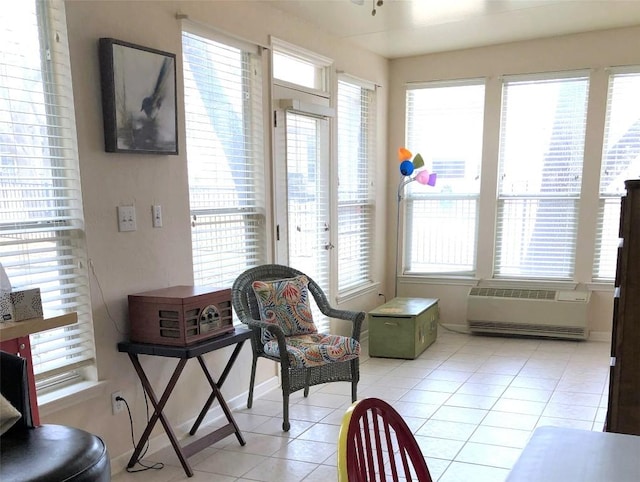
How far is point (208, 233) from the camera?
323 centimetres

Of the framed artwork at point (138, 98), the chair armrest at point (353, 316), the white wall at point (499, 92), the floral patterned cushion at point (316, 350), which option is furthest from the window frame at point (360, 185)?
the framed artwork at point (138, 98)

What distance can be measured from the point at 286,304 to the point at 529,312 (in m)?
2.56

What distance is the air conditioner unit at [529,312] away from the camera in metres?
4.67

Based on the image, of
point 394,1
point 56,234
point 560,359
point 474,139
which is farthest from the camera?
point 474,139

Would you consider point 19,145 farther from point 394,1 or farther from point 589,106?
point 589,106

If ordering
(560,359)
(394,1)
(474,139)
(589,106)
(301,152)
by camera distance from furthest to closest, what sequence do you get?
(474,139), (589,106), (560,359), (301,152), (394,1)

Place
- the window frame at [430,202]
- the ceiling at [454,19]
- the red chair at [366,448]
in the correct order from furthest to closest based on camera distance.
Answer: the window frame at [430,202]
the ceiling at [454,19]
the red chair at [366,448]

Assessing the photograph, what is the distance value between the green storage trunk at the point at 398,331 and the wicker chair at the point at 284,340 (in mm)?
954

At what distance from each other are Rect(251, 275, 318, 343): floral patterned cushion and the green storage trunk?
1.07m

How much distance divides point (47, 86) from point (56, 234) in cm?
65

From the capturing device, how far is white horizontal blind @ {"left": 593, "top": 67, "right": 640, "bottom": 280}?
177 inches

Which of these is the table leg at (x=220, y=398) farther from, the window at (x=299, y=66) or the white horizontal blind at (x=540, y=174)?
the white horizontal blind at (x=540, y=174)

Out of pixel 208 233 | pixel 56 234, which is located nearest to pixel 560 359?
pixel 208 233

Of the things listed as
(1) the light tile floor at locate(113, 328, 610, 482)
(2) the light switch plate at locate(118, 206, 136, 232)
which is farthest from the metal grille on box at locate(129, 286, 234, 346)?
(1) the light tile floor at locate(113, 328, 610, 482)
